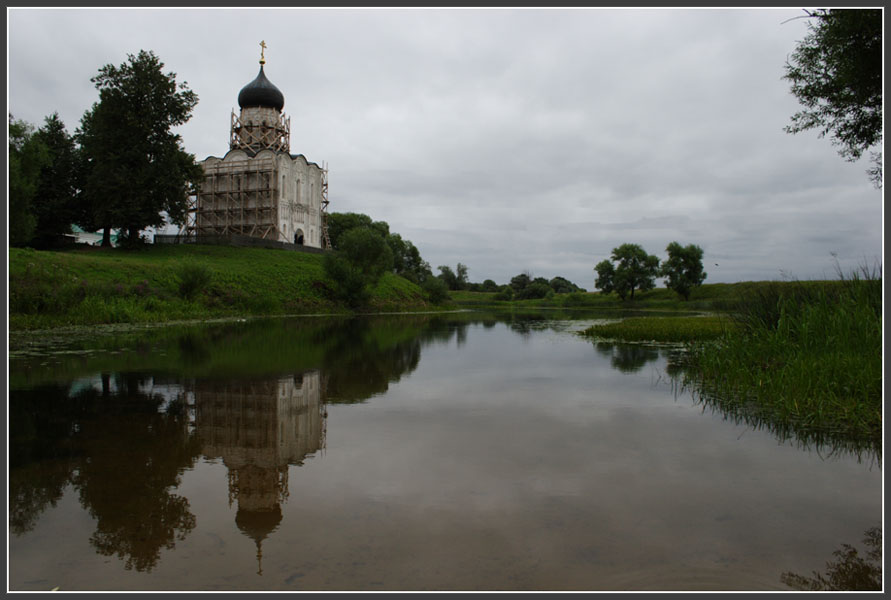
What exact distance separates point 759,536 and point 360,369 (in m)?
9.28

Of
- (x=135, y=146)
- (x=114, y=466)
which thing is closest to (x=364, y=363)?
(x=114, y=466)

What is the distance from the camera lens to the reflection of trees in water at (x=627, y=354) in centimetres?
1290

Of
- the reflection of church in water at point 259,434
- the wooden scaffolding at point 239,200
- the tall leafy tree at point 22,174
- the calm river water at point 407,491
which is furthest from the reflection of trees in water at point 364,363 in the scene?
the wooden scaffolding at point 239,200

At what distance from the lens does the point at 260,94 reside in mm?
56188

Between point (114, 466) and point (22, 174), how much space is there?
139 ft

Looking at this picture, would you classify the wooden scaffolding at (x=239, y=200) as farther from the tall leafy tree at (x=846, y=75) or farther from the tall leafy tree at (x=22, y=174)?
the tall leafy tree at (x=846, y=75)

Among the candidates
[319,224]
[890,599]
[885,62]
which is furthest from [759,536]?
[319,224]

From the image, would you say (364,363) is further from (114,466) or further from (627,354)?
(114,466)

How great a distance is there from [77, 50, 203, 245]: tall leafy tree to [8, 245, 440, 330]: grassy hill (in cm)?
332

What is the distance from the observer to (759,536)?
12.3 ft

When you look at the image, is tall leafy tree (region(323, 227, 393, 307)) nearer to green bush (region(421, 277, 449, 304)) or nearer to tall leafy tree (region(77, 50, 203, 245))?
tall leafy tree (region(77, 50, 203, 245))

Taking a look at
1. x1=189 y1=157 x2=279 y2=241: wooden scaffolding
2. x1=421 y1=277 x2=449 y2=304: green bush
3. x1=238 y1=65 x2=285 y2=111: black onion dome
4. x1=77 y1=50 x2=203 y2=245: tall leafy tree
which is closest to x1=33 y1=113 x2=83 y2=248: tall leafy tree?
x1=77 y1=50 x2=203 y2=245: tall leafy tree

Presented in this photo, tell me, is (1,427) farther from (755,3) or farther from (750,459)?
(755,3)

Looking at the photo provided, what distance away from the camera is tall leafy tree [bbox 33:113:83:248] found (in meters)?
42.8
